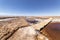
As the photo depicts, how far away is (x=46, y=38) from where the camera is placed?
4359 millimetres

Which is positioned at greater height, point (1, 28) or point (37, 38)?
point (1, 28)

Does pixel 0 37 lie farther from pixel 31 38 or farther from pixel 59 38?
pixel 59 38

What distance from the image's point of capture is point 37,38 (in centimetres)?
424

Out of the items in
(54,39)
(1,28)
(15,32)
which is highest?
(1,28)

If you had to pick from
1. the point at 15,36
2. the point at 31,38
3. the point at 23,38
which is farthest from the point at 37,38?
the point at 15,36

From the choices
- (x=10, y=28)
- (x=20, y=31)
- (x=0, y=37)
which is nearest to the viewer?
(x=0, y=37)

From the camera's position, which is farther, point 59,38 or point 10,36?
point 59,38

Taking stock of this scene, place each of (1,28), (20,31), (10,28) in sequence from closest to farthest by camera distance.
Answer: (1,28) → (10,28) → (20,31)

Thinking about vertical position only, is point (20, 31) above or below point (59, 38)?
above

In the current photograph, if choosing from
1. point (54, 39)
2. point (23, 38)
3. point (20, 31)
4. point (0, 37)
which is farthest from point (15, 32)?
point (54, 39)

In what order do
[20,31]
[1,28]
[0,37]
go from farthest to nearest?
[20,31] < [1,28] < [0,37]

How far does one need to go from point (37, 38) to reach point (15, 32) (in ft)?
3.28

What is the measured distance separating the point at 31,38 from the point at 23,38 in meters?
0.35

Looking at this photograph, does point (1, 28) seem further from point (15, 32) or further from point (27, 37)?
point (27, 37)
